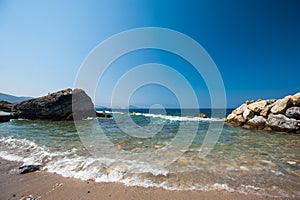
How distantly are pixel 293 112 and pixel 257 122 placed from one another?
3.18 meters

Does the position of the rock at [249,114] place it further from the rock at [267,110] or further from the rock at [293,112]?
the rock at [293,112]

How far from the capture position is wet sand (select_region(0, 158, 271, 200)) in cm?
321

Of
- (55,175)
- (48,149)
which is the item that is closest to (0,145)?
(48,149)

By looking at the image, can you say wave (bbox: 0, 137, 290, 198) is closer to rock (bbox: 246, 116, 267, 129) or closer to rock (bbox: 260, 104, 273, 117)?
rock (bbox: 246, 116, 267, 129)

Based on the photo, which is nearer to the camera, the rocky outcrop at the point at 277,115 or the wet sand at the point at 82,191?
the wet sand at the point at 82,191

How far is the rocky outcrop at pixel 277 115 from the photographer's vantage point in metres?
13.5

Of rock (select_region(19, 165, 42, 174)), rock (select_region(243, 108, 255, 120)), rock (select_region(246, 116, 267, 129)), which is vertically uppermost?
rock (select_region(243, 108, 255, 120))

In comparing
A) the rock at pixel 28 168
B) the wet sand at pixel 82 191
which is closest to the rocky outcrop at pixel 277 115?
the wet sand at pixel 82 191

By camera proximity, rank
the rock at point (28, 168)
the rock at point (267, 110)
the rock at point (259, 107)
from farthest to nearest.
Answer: the rock at point (259, 107)
the rock at point (267, 110)
the rock at point (28, 168)

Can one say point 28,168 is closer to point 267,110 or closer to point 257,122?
point 257,122

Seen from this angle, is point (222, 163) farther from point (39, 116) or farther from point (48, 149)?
point (39, 116)

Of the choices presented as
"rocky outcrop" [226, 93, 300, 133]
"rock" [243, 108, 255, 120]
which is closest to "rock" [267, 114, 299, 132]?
"rocky outcrop" [226, 93, 300, 133]

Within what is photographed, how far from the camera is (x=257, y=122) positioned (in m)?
16.2

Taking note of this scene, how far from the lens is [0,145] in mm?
7359
